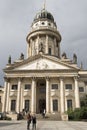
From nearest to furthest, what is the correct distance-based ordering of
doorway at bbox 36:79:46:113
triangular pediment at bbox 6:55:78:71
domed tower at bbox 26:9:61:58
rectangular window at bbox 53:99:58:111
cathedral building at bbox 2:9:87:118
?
cathedral building at bbox 2:9:87:118 → rectangular window at bbox 53:99:58:111 → triangular pediment at bbox 6:55:78:71 → doorway at bbox 36:79:46:113 → domed tower at bbox 26:9:61:58

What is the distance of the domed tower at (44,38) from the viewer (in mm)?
64912

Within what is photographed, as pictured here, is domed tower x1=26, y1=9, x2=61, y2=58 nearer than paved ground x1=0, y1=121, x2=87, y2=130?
No

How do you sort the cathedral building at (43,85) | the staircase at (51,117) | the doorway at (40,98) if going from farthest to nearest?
the doorway at (40,98) < the cathedral building at (43,85) < the staircase at (51,117)

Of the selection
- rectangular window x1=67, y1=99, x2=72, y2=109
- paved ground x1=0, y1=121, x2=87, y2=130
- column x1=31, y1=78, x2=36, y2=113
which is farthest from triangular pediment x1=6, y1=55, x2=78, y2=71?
paved ground x1=0, y1=121, x2=87, y2=130

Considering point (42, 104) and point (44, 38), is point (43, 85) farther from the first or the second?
point (44, 38)

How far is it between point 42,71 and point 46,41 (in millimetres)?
15699

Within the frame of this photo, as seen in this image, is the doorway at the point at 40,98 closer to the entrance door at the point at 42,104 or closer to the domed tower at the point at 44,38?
the entrance door at the point at 42,104

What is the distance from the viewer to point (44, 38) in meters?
66.1

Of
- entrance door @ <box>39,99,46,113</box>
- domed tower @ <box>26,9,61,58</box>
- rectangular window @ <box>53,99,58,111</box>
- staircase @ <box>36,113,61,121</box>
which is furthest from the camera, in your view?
domed tower @ <box>26,9,61,58</box>

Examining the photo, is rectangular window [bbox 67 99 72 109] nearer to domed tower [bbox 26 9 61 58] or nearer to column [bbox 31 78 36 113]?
column [bbox 31 78 36 113]

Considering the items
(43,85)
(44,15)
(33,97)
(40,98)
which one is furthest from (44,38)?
(33,97)

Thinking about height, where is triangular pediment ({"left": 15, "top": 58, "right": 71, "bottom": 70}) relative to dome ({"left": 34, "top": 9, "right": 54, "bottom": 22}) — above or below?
below

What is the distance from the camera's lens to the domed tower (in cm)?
6491

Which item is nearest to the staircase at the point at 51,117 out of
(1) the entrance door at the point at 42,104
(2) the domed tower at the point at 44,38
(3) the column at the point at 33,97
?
(3) the column at the point at 33,97
